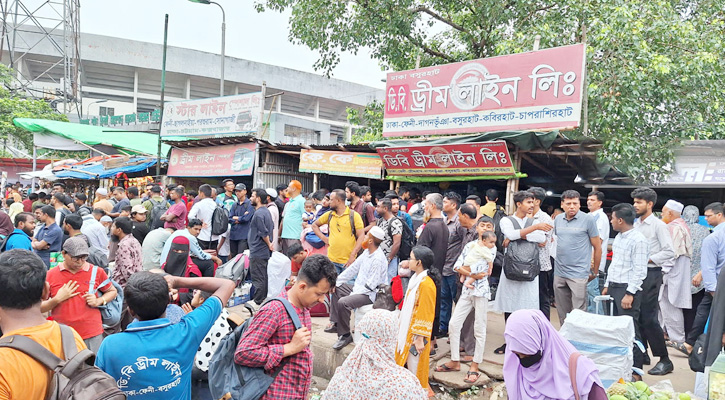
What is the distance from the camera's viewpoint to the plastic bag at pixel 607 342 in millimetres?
4105

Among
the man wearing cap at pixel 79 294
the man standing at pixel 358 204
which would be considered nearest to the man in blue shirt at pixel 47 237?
the man wearing cap at pixel 79 294

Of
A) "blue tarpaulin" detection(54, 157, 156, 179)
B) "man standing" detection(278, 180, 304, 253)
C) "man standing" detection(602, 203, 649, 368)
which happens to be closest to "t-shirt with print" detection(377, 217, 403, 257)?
"man standing" detection(278, 180, 304, 253)

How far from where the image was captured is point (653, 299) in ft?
16.8

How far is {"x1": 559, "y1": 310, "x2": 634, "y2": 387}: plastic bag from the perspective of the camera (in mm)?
4105

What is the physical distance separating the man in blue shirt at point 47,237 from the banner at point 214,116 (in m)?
6.85

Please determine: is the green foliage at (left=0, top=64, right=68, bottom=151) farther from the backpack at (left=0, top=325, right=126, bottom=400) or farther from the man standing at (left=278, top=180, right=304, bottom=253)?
the backpack at (left=0, top=325, right=126, bottom=400)

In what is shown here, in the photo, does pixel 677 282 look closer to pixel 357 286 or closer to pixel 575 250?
pixel 575 250

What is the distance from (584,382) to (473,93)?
7504 mm

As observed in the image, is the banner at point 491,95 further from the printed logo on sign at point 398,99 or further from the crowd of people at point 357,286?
the crowd of people at point 357,286

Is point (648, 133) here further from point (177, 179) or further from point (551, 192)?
point (177, 179)

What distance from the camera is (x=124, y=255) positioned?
5.27 m

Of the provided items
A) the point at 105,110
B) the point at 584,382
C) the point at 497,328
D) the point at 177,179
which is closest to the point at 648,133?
Answer: the point at 497,328

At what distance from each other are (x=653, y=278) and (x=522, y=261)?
136 centimetres

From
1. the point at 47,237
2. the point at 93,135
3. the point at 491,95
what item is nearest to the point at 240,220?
the point at 47,237
